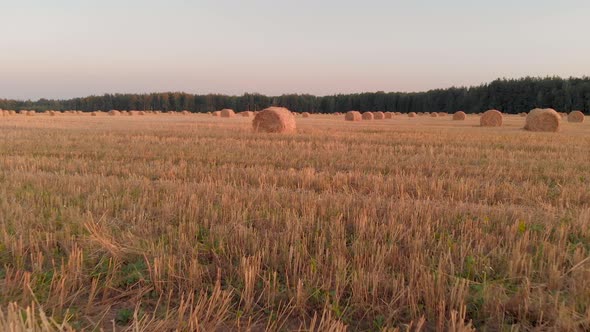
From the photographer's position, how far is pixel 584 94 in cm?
6544

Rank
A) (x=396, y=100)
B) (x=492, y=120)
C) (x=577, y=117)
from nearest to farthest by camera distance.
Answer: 1. (x=492, y=120)
2. (x=577, y=117)
3. (x=396, y=100)

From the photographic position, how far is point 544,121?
2223 cm

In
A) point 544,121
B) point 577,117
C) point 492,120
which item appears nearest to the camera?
point 544,121

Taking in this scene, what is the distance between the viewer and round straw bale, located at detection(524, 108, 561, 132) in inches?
866

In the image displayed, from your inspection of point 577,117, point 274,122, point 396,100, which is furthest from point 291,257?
point 396,100

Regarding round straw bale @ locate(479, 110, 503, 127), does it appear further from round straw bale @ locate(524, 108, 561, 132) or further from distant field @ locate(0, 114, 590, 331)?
distant field @ locate(0, 114, 590, 331)

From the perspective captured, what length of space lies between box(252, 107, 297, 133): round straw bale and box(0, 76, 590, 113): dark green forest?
219 feet

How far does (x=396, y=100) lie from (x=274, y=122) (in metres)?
82.4

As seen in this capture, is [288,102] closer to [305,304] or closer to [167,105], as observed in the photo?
[167,105]

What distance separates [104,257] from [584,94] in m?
80.4

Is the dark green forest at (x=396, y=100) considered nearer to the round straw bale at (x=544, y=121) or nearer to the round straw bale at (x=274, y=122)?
the round straw bale at (x=544, y=121)

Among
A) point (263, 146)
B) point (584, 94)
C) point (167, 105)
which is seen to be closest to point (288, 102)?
point (167, 105)

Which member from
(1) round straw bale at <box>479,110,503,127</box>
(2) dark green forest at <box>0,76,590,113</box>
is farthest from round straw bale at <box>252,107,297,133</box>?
(2) dark green forest at <box>0,76,590,113</box>

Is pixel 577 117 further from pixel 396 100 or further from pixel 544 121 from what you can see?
pixel 396 100
